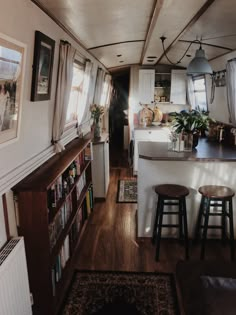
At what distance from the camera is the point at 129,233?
3.46m

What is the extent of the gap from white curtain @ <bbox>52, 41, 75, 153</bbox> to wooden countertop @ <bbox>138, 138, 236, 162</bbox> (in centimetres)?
91

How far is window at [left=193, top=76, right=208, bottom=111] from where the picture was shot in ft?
17.8

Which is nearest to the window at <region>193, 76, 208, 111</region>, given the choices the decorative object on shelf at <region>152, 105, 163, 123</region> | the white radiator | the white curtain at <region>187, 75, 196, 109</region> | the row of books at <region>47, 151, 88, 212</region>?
the white curtain at <region>187, 75, 196, 109</region>

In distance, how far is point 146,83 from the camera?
613cm

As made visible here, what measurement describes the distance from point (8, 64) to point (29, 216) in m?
1.00

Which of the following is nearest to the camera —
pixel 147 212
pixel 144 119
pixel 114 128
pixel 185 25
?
pixel 185 25

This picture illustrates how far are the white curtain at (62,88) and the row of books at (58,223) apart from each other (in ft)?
1.87

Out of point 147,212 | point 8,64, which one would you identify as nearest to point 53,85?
point 8,64

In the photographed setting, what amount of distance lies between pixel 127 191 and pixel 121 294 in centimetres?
254

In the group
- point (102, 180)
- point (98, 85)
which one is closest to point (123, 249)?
point (102, 180)

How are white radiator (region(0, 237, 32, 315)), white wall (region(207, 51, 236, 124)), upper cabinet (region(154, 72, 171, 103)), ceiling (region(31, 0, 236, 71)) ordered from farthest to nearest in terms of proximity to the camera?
1. upper cabinet (region(154, 72, 171, 103))
2. white wall (region(207, 51, 236, 124))
3. ceiling (region(31, 0, 236, 71))
4. white radiator (region(0, 237, 32, 315))

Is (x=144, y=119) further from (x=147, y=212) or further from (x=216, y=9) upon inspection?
(x=216, y=9)

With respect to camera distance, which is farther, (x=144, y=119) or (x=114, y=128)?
(x=114, y=128)

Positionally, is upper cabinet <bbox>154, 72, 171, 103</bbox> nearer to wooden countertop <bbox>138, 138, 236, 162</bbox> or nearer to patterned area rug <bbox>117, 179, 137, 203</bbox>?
patterned area rug <bbox>117, 179, 137, 203</bbox>
